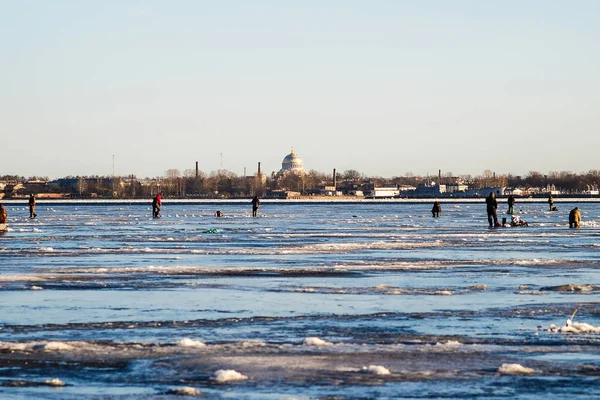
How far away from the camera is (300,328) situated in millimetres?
13602

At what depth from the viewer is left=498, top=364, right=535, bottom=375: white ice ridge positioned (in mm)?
10500

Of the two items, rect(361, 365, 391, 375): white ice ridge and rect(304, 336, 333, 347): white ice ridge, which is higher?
rect(304, 336, 333, 347): white ice ridge

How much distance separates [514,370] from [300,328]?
11.9 ft

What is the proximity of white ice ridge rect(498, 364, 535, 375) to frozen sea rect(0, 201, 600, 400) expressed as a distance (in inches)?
1.1

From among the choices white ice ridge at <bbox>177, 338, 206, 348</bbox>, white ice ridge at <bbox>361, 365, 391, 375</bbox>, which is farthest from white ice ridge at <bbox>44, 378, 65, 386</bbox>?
white ice ridge at <bbox>361, 365, 391, 375</bbox>

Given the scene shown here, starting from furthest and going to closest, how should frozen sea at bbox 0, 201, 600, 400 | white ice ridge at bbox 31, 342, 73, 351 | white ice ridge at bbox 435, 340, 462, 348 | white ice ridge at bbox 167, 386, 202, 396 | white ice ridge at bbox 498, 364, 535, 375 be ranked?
white ice ridge at bbox 435, 340, 462, 348 → white ice ridge at bbox 31, 342, 73, 351 → white ice ridge at bbox 498, 364, 535, 375 → frozen sea at bbox 0, 201, 600, 400 → white ice ridge at bbox 167, 386, 202, 396

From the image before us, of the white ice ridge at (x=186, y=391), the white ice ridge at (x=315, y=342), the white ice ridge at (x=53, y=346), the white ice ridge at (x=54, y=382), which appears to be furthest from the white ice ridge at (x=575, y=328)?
the white ice ridge at (x=54, y=382)

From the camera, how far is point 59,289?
18.7m

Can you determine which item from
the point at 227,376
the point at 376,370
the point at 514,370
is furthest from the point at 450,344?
the point at 227,376

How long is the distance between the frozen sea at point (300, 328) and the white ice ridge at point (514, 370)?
3 cm

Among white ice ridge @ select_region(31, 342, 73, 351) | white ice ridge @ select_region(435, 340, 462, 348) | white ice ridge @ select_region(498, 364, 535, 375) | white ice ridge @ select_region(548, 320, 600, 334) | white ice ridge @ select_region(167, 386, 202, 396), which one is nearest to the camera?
white ice ridge @ select_region(167, 386, 202, 396)

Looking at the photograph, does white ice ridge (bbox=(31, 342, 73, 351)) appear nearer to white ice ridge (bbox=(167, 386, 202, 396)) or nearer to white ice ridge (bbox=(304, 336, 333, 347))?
white ice ridge (bbox=(304, 336, 333, 347))

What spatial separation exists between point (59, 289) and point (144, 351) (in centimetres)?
726

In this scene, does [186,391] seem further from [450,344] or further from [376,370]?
[450,344]
